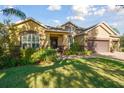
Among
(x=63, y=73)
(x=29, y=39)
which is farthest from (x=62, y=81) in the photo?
(x=29, y=39)

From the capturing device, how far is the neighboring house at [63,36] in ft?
65.8

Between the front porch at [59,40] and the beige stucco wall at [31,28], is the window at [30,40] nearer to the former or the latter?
the beige stucco wall at [31,28]

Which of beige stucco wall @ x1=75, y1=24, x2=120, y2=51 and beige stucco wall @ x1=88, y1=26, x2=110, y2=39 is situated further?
beige stucco wall @ x1=75, y1=24, x2=120, y2=51

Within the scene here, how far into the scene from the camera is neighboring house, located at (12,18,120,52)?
20.0m

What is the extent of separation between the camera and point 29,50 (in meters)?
15.3

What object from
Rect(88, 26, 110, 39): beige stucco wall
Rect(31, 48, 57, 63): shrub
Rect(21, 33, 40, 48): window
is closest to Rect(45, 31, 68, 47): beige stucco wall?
Rect(21, 33, 40, 48): window

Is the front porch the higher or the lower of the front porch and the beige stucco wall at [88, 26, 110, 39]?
the lower

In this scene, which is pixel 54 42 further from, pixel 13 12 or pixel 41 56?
pixel 13 12

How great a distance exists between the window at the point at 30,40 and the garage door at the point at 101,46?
10.7m

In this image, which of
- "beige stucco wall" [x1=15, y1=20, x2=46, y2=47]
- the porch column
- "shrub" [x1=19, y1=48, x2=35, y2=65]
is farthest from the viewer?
the porch column

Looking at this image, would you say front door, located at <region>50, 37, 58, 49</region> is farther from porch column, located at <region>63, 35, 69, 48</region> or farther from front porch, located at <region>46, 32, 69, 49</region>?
porch column, located at <region>63, 35, 69, 48</region>

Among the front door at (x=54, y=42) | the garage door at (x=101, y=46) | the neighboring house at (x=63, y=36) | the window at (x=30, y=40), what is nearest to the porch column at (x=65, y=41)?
the neighboring house at (x=63, y=36)
